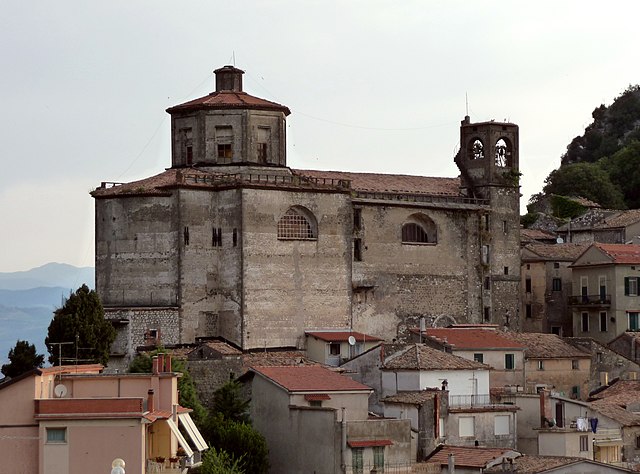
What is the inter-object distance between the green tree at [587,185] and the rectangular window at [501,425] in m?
55.0

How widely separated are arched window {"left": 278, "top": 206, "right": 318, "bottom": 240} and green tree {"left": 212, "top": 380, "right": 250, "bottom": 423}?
11.5 meters

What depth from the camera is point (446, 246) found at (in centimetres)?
7775

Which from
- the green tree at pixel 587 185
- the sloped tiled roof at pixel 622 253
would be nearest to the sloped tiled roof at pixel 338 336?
the sloped tiled roof at pixel 622 253

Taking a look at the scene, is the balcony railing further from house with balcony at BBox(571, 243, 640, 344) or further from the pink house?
the pink house

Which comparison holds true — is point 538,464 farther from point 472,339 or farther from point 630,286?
point 630,286

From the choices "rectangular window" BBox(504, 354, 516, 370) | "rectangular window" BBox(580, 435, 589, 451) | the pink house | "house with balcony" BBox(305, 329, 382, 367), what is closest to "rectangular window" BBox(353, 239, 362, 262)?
"house with balcony" BBox(305, 329, 382, 367)

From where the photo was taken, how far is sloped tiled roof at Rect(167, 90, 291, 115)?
241ft

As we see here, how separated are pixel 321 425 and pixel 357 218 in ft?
66.5

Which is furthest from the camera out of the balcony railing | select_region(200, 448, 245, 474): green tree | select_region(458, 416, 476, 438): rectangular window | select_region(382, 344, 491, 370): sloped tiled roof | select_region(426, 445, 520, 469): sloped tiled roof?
the balcony railing

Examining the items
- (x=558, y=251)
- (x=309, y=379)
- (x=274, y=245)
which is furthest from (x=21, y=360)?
(x=558, y=251)

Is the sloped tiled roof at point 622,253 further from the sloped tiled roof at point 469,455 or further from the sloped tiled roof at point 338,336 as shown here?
the sloped tiled roof at point 469,455

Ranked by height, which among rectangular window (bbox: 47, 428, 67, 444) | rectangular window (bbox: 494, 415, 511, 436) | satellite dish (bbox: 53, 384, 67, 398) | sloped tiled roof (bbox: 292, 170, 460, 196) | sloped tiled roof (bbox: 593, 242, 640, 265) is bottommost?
rectangular window (bbox: 494, 415, 511, 436)

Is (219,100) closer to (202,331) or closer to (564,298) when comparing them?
(202,331)

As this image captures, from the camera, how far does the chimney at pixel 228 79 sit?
7625 cm
